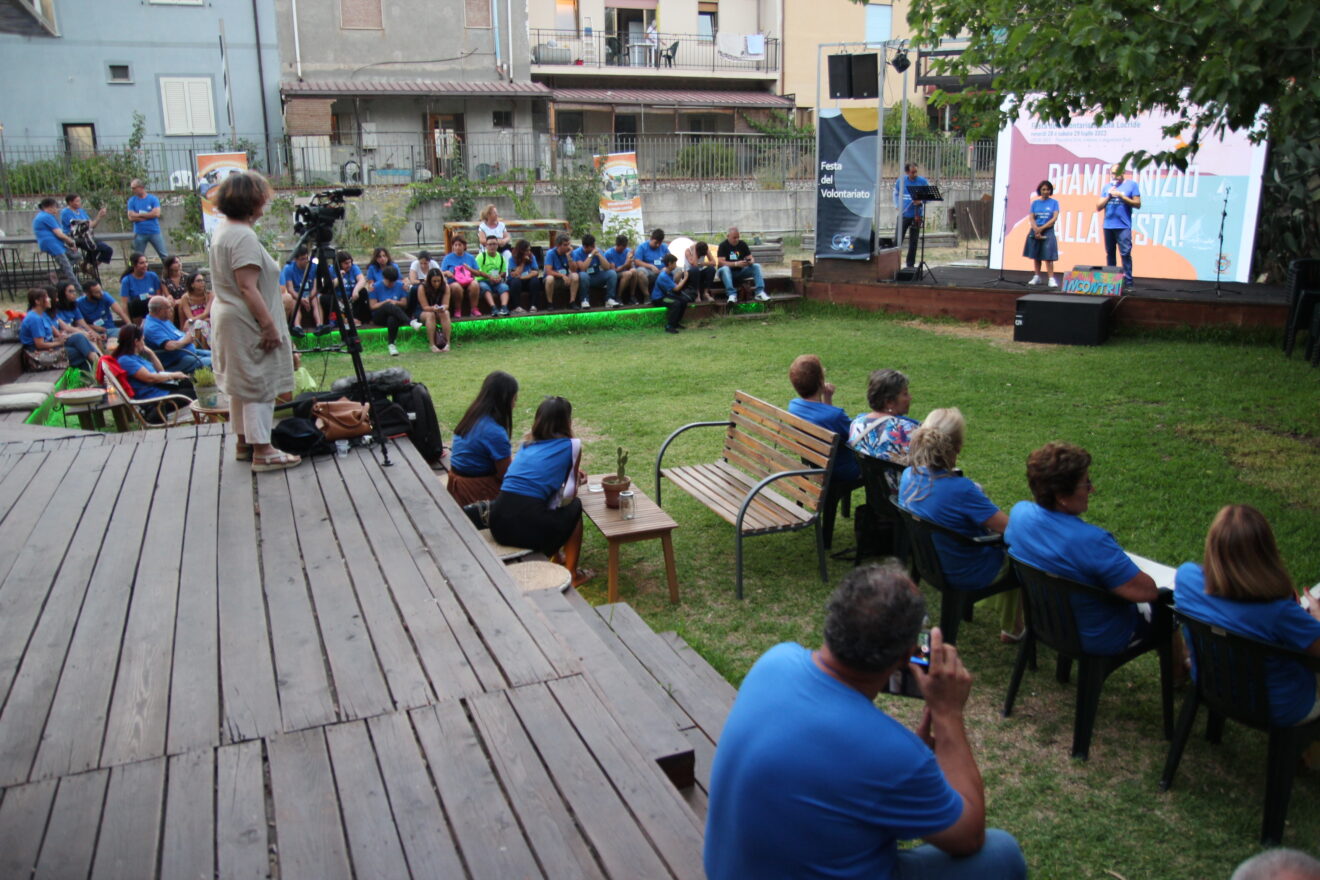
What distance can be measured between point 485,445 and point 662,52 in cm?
2972

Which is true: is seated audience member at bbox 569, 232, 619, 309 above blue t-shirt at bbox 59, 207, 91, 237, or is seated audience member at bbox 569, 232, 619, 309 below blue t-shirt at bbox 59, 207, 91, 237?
below

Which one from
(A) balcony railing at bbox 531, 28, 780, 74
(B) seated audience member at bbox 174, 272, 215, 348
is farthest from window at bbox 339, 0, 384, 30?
(B) seated audience member at bbox 174, 272, 215, 348

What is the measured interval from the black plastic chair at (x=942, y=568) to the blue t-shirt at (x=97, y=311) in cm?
991

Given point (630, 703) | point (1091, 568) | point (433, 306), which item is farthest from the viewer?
point (433, 306)

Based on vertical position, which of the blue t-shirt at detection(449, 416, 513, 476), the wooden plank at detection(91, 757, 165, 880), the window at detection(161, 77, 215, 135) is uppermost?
the window at detection(161, 77, 215, 135)

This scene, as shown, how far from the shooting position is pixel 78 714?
2.81m

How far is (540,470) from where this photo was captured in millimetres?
4973

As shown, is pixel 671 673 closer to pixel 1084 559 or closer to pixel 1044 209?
pixel 1084 559

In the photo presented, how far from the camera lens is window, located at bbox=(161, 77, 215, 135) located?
24.5m

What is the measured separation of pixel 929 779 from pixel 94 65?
2770 centimetres

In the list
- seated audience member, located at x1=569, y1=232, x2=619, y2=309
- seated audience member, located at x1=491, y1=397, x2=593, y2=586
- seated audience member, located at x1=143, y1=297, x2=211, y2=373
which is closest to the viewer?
seated audience member, located at x1=491, y1=397, x2=593, y2=586

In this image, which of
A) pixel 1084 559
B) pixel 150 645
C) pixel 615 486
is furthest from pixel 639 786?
pixel 615 486

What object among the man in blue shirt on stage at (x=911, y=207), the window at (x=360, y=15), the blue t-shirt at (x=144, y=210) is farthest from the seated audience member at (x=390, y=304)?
the window at (x=360, y=15)

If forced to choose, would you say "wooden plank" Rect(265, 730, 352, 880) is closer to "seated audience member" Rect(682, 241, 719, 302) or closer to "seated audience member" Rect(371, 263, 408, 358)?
"seated audience member" Rect(371, 263, 408, 358)
